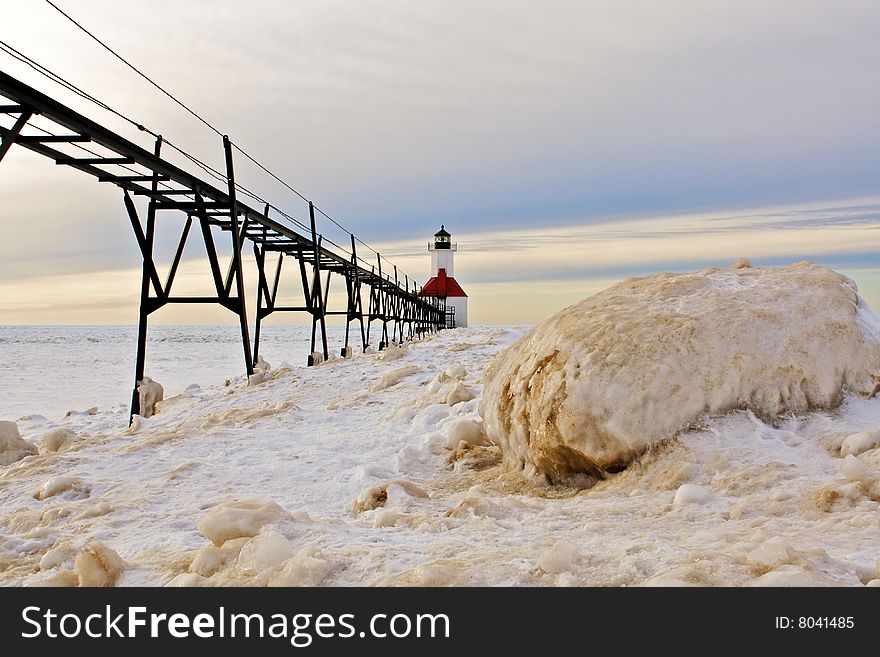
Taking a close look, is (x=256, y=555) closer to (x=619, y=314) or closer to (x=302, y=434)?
(x=619, y=314)

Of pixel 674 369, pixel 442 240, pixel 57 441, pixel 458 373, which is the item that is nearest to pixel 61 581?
pixel 674 369

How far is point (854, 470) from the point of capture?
12.0ft

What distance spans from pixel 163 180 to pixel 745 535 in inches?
400

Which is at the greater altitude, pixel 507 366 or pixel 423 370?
pixel 507 366

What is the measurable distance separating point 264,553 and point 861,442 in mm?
3324

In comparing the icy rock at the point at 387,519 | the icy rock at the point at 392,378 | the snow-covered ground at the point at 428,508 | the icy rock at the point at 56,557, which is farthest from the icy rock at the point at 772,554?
the icy rock at the point at 392,378

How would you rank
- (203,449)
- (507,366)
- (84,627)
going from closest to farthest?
(84,627), (507,366), (203,449)

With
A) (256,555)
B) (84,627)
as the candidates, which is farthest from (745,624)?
(84,627)

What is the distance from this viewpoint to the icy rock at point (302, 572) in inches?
103

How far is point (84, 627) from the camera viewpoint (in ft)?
8.04

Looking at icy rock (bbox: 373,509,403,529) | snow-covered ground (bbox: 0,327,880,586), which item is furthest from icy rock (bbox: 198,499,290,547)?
icy rock (bbox: 373,509,403,529)

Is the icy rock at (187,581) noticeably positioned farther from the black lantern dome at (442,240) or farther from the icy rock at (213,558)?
the black lantern dome at (442,240)

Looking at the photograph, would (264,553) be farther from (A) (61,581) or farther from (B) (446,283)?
(B) (446,283)

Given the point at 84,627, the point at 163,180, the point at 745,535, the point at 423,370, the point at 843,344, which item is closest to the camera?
the point at 84,627
